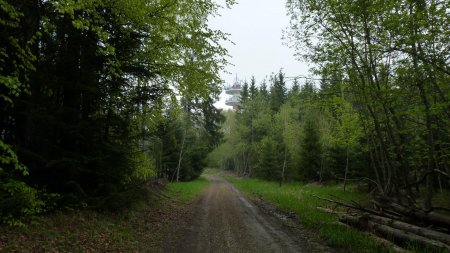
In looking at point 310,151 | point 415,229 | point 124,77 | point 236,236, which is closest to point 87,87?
point 124,77

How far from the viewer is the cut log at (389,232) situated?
29.7ft

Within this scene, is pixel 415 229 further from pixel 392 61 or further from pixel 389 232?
pixel 392 61

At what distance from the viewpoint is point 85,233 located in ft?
29.7

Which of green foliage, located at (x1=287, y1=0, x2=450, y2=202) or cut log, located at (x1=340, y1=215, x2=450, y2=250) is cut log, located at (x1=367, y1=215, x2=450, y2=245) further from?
green foliage, located at (x1=287, y1=0, x2=450, y2=202)

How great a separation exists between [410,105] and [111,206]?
11.4 meters

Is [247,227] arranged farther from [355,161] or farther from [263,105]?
[263,105]

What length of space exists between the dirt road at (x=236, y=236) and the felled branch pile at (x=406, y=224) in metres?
2.28

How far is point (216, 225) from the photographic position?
13047 mm

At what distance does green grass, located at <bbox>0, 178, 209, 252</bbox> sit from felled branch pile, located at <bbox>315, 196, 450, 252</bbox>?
Answer: 7098 millimetres

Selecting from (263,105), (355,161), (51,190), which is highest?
(263,105)

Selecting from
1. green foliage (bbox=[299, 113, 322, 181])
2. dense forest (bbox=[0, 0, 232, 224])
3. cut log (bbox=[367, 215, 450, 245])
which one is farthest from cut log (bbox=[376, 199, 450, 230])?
green foliage (bbox=[299, 113, 322, 181])

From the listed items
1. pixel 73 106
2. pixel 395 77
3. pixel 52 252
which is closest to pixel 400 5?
pixel 395 77

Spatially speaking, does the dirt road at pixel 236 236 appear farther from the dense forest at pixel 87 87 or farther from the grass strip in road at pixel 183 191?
the grass strip in road at pixel 183 191

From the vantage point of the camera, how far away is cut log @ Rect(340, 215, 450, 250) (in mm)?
9055
